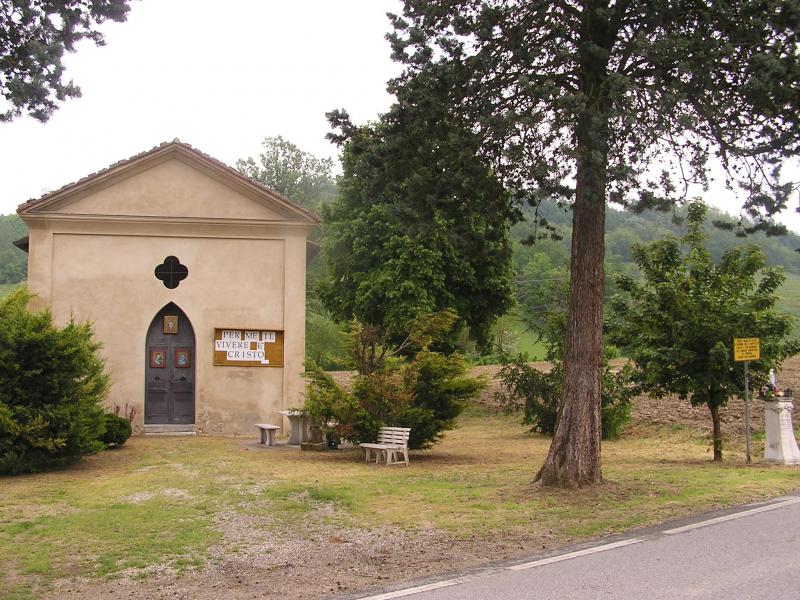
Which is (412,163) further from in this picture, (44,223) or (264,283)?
(44,223)

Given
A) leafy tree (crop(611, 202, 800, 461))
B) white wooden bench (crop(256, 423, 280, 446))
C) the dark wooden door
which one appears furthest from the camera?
the dark wooden door

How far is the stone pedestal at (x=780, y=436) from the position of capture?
15.4 m

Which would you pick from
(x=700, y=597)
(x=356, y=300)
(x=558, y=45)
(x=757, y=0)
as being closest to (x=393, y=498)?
(x=700, y=597)

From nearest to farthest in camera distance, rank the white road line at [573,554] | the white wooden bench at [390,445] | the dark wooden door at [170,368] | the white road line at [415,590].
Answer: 1. the white road line at [415,590]
2. the white road line at [573,554]
3. the white wooden bench at [390,445]
4. the dark wooden door at [170,368]

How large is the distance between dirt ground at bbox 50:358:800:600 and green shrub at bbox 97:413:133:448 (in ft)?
28.4

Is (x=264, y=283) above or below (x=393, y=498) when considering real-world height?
above

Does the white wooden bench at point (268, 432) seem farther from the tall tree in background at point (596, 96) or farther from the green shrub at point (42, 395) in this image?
the tall tree in background at point (596, 96)

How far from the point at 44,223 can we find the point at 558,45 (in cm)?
1484

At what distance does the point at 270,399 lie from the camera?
21.6 metres

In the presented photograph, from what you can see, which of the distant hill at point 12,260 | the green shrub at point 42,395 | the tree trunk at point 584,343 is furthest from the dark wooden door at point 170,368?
the distant hill at point 12,260

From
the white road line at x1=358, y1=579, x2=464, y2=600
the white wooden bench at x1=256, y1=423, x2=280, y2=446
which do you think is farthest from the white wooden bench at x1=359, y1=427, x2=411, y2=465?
the white road line at x1=358, y1=579, x2=464, y2=600

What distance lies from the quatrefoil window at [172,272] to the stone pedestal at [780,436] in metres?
14.3

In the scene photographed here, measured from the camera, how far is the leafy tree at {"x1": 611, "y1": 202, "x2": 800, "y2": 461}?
1568 centimetres

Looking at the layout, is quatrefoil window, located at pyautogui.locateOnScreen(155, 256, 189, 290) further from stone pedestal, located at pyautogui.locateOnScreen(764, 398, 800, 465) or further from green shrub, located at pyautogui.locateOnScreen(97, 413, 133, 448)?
stone pedestal, located at pyautogui.locateOnScreen(764, 398, 800, 465)
